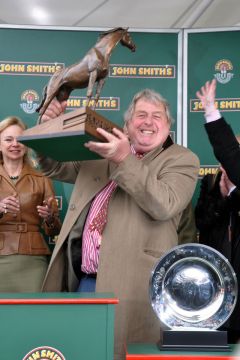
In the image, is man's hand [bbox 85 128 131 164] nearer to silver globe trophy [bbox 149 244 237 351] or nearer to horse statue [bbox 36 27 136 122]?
horse statue [bbox 36 27 136 122]

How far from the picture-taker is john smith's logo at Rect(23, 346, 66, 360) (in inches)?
48.1

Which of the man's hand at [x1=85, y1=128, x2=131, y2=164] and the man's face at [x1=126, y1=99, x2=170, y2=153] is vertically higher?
the man's face at [x1=126, y1=99, x2=170, y2=153]

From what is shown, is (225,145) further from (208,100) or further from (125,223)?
(125,223)

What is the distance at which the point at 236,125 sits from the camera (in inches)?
131

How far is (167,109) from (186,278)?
2.76ft

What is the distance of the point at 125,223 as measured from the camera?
1.80m

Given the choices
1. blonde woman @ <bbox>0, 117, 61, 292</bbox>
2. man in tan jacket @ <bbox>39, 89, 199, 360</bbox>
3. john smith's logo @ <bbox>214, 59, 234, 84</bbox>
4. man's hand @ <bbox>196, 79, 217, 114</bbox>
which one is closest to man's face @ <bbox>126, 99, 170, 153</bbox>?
man in tan jacket @ <bbox>39, 89, 199, 360</bbox>

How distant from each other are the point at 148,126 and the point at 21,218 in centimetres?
111

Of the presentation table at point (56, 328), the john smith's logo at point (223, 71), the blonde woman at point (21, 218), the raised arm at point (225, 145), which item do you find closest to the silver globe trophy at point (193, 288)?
the presentation table at point (56, 328)

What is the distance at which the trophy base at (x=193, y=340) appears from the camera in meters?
1.37

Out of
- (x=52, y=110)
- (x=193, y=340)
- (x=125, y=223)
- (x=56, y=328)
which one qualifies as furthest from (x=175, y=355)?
(x=52, y=110)

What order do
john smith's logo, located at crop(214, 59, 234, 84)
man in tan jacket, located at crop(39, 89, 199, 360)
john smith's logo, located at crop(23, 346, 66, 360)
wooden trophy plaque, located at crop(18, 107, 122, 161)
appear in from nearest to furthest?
john smith's logo, located at crop(23, 346, 66, 360) → wooden trophy plaque, located at crop(18, 107, 122, 161) → man in tan jacket, located at crop(39, 89, 199, 360) → john smith's logo, located at crop(214, 59, 234, 84)

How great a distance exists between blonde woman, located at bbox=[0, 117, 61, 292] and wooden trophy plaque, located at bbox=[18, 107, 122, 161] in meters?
0.94

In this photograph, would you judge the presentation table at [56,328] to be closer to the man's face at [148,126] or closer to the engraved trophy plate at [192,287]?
the engraved trophy plate at [192,287]
